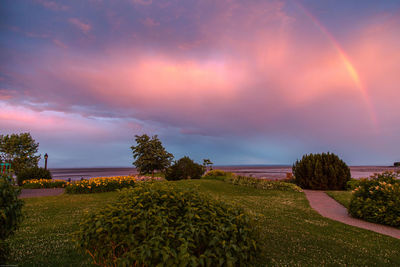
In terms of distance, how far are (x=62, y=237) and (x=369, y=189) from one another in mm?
11953

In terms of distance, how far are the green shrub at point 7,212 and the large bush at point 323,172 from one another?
71.1ft

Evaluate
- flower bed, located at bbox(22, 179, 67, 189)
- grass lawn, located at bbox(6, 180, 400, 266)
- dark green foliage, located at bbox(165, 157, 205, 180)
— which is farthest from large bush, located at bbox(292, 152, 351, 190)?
flower bed, located at bbox(22, 179, 67, 189)

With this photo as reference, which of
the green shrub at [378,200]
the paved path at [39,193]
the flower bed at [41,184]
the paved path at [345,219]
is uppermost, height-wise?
the green shrub at [378,200]

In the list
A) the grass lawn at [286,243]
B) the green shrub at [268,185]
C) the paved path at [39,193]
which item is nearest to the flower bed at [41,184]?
the paved path at [39,193]

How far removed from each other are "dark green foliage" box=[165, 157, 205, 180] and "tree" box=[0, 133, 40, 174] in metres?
16.9

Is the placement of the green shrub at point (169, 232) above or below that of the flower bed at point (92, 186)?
above

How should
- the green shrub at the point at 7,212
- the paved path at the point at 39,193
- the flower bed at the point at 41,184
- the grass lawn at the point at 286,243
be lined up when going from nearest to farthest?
the green shrub at the point at 7,212 → the grass lawn at the point at 286,243 → the paved path at the point at 39,193 → the flower bed at the point at 41,184

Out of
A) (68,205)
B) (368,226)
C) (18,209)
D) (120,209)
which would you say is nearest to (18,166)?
(68,205)

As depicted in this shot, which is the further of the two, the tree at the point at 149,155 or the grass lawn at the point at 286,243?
the tree at the point at 149,155

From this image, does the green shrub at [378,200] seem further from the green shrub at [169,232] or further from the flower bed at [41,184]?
the flower bed at [41,184]

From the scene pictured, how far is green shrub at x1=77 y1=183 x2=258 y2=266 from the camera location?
3.21 meters

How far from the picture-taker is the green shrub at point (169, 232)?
3.21 m

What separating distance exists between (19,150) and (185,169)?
19533mm

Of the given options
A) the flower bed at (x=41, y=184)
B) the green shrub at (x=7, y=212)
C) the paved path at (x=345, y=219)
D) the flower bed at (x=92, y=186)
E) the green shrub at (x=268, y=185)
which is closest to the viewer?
the green shrub at (x=7, y=212)
